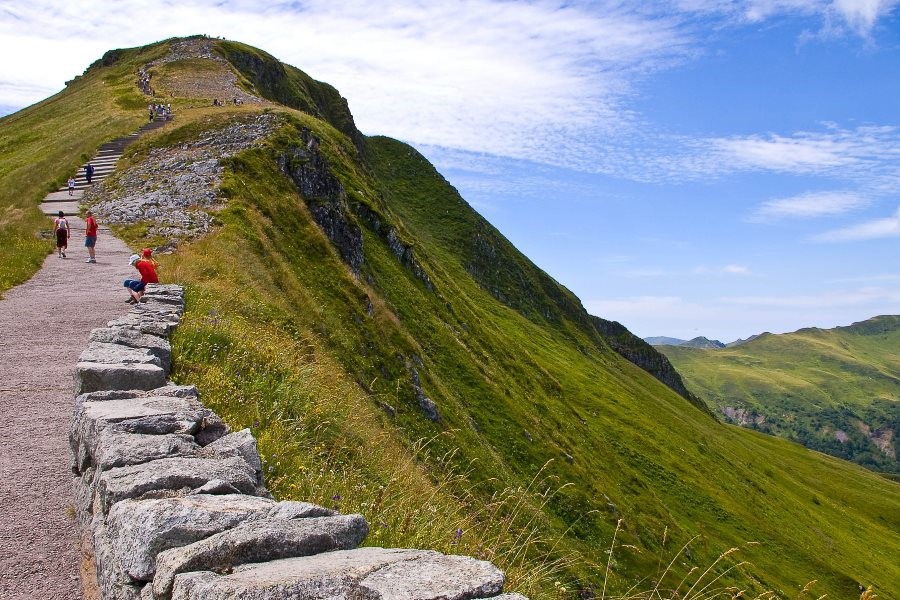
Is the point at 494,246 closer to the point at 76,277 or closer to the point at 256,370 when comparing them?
the point at 76,277

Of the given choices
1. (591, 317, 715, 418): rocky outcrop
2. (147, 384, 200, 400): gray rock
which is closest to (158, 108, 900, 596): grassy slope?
(147, 384, 200, 400): gray rock

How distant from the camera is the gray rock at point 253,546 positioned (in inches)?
191

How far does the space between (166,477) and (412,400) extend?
1067 inches

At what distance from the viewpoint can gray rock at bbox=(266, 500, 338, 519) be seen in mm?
5730

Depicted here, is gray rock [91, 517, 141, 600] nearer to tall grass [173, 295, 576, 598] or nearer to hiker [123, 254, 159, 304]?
tall grass [173, 295, 576, 598]

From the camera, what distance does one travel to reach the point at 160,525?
538 centimetres

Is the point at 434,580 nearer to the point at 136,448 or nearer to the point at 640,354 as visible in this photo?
the point at 136,448

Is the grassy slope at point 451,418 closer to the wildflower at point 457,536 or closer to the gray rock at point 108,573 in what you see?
the wildflower at point 457,536

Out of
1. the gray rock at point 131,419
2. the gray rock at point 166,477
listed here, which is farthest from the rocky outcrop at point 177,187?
the gray rock at point 166,477

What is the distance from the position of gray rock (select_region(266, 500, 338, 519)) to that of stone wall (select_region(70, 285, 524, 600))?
11 mm

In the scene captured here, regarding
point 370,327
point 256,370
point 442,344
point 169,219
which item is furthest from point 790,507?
point 256,370

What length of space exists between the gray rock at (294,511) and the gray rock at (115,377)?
550cm

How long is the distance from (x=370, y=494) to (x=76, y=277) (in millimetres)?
22525

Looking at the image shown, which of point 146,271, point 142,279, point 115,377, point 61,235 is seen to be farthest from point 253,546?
point 61,235
